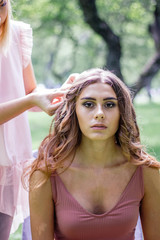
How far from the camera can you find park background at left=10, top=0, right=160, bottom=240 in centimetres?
1055

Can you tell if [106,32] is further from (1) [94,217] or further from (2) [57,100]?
(1) [94,217]

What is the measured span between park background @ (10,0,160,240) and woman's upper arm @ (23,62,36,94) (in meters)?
0.55

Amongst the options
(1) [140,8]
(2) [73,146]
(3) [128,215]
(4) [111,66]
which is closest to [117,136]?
(2) [73,146]

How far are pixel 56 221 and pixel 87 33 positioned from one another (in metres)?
30.1

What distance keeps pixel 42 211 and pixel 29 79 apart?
0.85 m

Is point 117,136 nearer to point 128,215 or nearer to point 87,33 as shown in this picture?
point 128,215

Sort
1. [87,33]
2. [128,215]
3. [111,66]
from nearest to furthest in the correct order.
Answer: [128,215]
[111,66]
[87,33]

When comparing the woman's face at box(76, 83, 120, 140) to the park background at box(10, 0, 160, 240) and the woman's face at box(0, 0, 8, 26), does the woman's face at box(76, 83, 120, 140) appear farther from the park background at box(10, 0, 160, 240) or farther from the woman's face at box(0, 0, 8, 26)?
the woman's face at box(0, 0, 8, 26)

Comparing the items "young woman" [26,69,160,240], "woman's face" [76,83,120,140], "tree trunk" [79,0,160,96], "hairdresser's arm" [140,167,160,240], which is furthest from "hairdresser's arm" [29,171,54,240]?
"tree trunk" [79,0,160,96]

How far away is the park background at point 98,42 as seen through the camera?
1055cm

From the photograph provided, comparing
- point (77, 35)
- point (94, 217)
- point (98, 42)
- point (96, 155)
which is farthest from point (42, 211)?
point (98, 42)

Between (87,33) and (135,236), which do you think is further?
(87,33)

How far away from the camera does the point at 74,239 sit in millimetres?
2176

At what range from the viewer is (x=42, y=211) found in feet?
7.22
